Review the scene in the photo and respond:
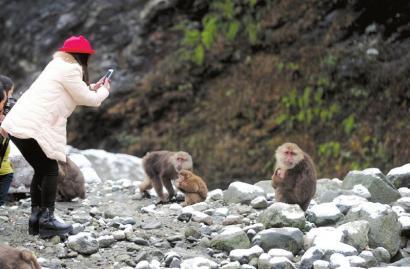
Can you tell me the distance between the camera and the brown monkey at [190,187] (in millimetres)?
7391

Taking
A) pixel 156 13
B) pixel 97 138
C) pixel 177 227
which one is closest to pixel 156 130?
pixel 97 138

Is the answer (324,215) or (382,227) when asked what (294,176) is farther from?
(382,227)

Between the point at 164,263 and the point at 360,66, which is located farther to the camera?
the point at 360,66

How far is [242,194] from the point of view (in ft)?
24.0

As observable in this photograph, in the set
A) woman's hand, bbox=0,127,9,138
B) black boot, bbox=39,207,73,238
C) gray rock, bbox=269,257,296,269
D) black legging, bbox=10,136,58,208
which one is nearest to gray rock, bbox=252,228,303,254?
gray rock, bbox=269,257,296,269

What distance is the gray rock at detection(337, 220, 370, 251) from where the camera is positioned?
5.50 meters

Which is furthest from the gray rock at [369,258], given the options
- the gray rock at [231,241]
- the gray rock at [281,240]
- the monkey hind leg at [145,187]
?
the monkey hind leg at [145,187]

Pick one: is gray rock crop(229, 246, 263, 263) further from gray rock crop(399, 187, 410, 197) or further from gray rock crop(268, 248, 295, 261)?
gray rock crop(399, 187, 410, 197)

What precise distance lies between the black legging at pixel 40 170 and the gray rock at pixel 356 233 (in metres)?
2.44

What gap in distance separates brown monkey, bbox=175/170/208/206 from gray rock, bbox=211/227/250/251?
5.67ft

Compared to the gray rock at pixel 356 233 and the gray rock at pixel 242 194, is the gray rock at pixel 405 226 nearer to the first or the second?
the gray rock at pixel 356 233

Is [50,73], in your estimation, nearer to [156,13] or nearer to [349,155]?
[349,155]

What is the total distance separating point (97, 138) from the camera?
15.8 meters

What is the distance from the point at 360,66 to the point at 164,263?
8991 mm
